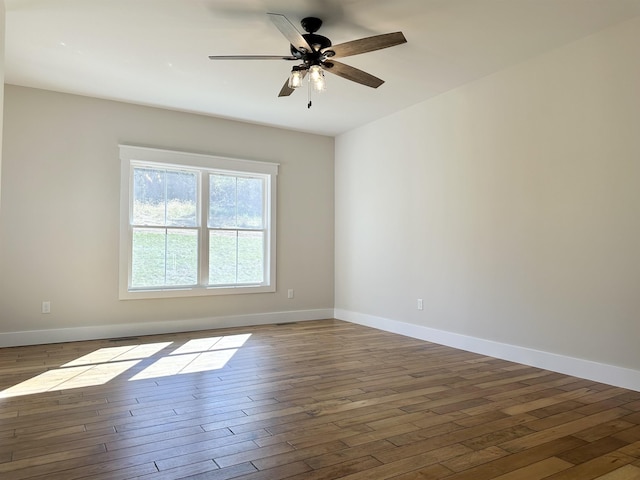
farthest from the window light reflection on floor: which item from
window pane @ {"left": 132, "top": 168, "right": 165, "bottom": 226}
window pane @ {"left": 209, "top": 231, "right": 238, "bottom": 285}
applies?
window pane @ {"left": 132, "top": 168, "right": 165, "bottom": 226}

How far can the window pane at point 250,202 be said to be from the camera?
5.92 meters

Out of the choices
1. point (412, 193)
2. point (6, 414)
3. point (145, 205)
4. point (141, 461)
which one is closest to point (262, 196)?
point (145, 205)

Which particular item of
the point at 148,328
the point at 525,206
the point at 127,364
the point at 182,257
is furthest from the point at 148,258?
the point at 525,206

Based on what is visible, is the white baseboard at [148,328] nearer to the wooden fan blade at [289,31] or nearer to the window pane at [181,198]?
the window pane at [181,198]

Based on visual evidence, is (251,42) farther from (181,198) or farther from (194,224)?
(194,224)

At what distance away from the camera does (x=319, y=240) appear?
648 centimetres

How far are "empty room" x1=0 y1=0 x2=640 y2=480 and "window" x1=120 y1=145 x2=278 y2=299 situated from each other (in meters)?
0.03

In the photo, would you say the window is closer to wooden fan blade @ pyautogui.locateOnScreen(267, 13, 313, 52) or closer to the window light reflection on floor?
the window light reflection on floor

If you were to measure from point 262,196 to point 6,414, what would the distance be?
400cm

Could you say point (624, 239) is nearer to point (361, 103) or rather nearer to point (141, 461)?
point (361, 103)

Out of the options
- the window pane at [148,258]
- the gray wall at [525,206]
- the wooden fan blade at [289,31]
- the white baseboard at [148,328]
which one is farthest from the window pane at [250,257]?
the wooden fan blade at [289,31]

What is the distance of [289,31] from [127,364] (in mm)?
3021

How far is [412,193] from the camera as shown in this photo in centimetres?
521

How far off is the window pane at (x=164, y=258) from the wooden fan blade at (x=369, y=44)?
10.6 ft
